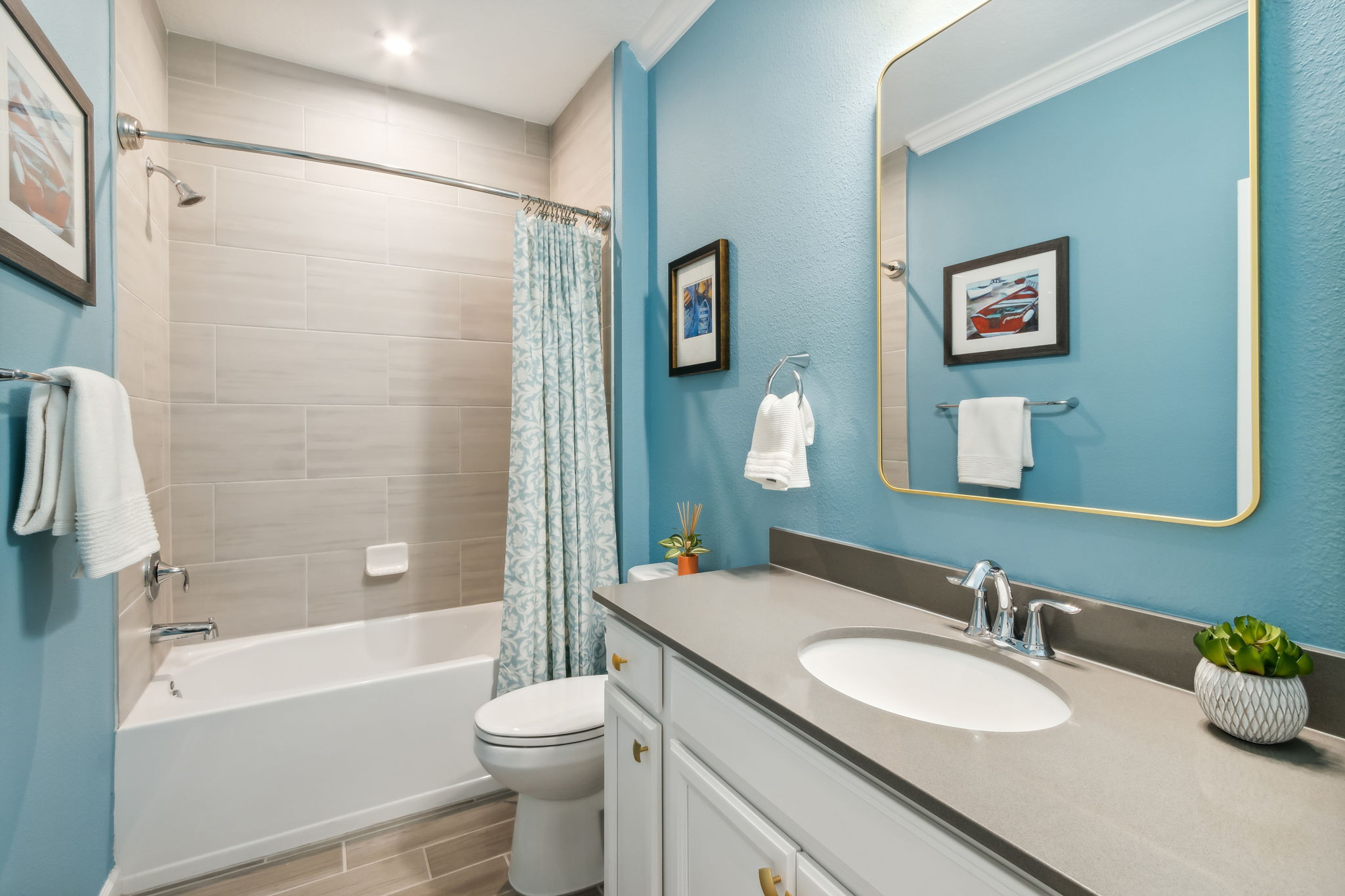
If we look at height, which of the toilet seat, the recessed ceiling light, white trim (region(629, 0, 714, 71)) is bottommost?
the toilet seat

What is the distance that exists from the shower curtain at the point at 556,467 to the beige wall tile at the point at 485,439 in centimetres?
69

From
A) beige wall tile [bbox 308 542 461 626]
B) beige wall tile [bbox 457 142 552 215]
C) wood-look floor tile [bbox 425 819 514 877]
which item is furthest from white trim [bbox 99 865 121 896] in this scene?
beige wall tile [bbox 457 142 552 215]

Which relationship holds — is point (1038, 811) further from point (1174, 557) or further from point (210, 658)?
point (210, 658)

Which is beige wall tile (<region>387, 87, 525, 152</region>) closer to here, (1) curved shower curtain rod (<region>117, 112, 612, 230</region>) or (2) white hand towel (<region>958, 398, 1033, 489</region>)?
(1) curved shower curtain rod (<region>117, 112, 612, 230</region>)

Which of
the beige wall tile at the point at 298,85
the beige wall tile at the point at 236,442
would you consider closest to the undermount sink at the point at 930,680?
the beige wall tile at the point at 236,442

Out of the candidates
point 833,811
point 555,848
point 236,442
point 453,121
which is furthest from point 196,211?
point 833,811

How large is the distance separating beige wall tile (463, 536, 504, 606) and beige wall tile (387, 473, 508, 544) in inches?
1.8

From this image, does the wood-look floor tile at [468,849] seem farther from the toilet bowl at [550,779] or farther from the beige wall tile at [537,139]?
the beige wall tile at [537,139]

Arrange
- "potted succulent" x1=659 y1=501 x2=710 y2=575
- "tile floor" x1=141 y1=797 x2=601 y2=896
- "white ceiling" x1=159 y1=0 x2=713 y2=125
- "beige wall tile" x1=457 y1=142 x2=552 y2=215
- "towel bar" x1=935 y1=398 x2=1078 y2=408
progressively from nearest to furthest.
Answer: "towel bar" x1=935 y1=398 x2=1078 y2=408 → "tile floor" x1=141 y1=797 x2=601 y2=896 → "potted succulent" x1=659 y1=501 x2=710 y2=575 → "white ceiling" x1=159 y1=0 x2=713 y2=125 → "beige wall tile" x1=457 y1=142 x2=552 y2=215

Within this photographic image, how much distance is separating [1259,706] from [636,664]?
0.94 m

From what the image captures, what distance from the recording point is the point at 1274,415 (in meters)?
0.79

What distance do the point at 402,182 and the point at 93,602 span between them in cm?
187

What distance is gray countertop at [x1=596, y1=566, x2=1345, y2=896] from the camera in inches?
19.9

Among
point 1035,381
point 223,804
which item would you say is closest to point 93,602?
point 223,804
